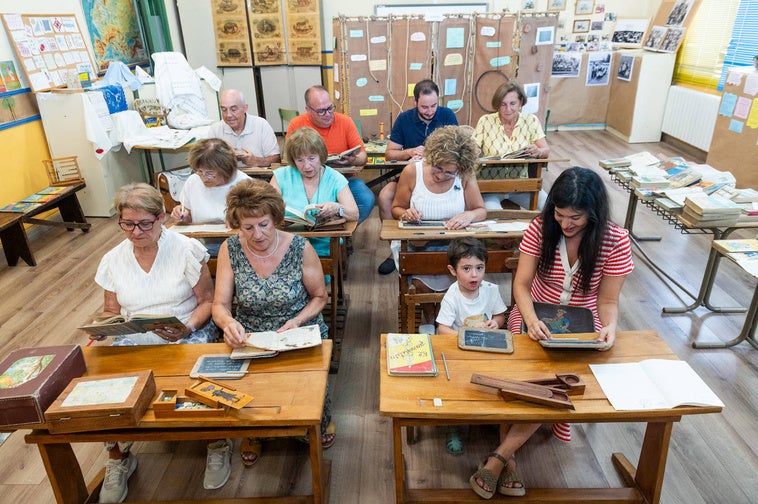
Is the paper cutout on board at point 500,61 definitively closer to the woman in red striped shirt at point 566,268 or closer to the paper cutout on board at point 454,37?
the paper cutout on board at point 454,37

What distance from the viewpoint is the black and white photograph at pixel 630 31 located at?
8164 millimetres

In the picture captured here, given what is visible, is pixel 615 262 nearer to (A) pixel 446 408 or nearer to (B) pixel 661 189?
(A) pixel 446 408

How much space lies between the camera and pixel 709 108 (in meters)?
6.54

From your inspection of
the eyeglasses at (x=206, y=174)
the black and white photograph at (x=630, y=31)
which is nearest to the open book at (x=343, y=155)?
the eyeglasses at (x=206, y=174)

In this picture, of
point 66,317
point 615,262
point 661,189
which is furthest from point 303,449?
point 661,189

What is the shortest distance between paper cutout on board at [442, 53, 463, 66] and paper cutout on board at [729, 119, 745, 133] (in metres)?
2.97

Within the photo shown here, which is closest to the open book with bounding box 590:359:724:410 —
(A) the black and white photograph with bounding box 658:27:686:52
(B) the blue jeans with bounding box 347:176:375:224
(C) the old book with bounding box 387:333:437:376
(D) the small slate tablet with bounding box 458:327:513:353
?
(D) the small slate tablet with bounding box 458:327:513:353

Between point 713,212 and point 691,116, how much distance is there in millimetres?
4834

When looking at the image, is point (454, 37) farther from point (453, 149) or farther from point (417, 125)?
point (453, 149)

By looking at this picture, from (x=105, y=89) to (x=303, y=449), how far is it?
4.73m

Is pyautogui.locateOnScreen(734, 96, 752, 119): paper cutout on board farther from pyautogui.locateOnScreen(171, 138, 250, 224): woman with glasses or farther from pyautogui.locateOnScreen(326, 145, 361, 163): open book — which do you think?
pyautogui.locateOnScreen(171, 138, 250, 224): woman with glasses

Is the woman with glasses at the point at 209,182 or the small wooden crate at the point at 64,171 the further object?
the small wooden crate at the point at 64,171

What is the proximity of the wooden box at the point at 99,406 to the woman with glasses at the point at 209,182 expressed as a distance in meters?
1.54

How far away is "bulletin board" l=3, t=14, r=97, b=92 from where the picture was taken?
4.80 m
